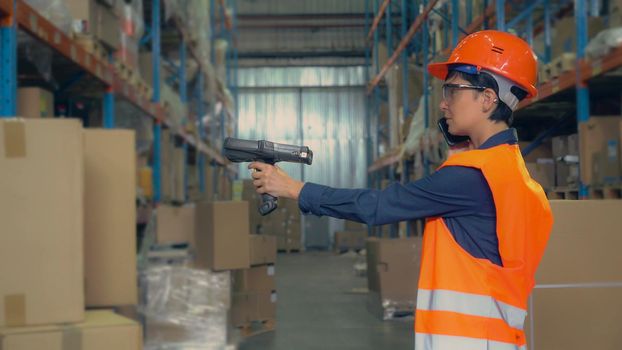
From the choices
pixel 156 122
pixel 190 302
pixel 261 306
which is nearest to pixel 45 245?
pixel 190 302

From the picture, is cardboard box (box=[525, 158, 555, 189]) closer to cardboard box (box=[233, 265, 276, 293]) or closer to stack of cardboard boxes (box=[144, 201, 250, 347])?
stack of cardboard boxes (box=[144, 201, 250, 347])

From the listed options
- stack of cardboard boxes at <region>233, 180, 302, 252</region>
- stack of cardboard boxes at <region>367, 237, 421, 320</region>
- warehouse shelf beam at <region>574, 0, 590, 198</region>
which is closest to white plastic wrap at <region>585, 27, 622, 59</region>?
warehouse shelf beam at <region>574, 0, 590, 198</region>

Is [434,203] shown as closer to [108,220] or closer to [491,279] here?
[491,279]

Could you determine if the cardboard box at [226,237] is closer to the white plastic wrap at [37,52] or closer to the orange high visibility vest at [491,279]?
the white plastic wrap at [37,52]

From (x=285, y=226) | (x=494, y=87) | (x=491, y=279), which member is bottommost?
(x=285, y=226)

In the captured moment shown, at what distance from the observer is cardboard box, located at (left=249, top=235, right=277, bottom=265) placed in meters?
6.10

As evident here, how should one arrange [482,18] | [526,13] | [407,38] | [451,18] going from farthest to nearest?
[407,38] < [451,18] < [482,18] < [526,13]

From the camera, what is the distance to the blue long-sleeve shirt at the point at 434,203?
172 centimetres

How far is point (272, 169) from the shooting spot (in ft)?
5.98

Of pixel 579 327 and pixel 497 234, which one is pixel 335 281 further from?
pixel 497 234

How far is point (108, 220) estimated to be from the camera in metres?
3.61

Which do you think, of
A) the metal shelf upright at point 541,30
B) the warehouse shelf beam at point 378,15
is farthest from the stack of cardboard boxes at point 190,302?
the warehouse shelf beam at point 378,15

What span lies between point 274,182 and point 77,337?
1467 mm

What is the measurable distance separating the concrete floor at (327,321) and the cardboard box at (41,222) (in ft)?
9.22
